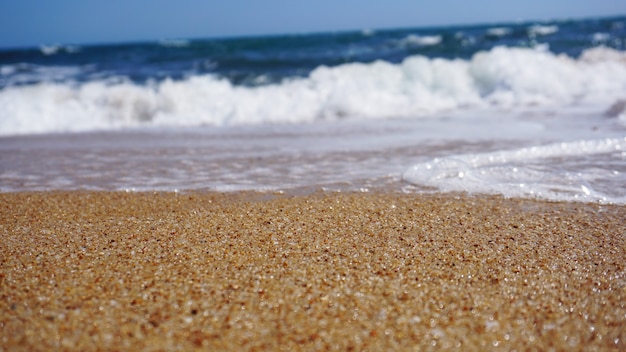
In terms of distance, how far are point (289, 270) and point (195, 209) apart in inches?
44.4

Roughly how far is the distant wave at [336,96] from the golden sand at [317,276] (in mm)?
4315

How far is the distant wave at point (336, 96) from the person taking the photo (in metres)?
7.43

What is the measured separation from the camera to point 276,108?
7.59 m

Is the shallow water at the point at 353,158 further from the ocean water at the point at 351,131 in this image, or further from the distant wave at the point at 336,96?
the distant wave at the point at 336,96

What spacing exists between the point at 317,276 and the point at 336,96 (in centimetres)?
570

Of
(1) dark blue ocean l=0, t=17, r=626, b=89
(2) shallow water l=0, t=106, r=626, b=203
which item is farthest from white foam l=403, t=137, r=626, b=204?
(1) dark blue ocean l=0, t=17, r=626, b=89

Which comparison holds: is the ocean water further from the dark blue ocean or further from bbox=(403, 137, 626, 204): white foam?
the dark blue ocean

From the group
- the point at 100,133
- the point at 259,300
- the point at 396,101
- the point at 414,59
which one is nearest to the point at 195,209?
the point at 259,300

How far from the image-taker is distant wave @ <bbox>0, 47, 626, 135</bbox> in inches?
293

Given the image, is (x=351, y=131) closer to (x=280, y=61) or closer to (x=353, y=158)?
(x=353, y=158)

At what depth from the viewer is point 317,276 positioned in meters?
2.17

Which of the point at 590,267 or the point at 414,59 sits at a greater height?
the point at 414,59

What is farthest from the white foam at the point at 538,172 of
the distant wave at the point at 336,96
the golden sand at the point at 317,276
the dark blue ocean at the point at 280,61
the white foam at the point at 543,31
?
the white foam at the point at 543,31

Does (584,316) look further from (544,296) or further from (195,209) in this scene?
(195,209)
